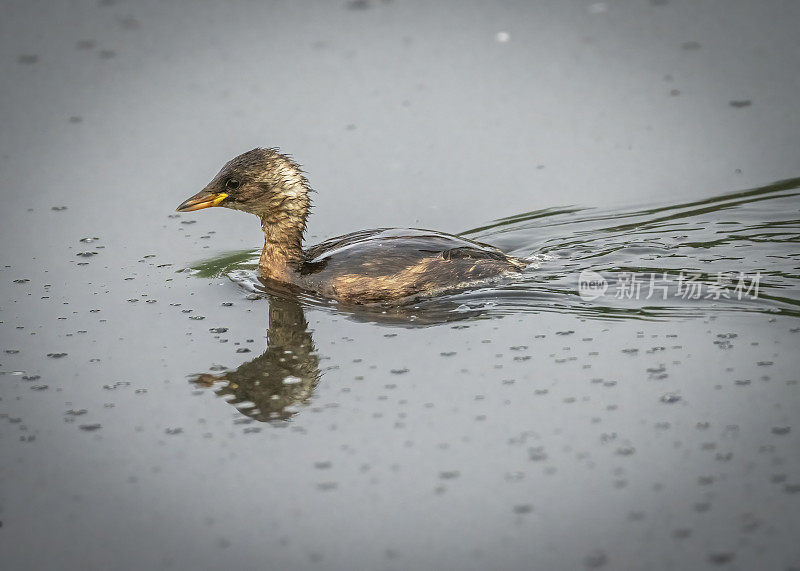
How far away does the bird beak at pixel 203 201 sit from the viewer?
838cm

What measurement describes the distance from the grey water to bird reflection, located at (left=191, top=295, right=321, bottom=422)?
Result: 3 cm

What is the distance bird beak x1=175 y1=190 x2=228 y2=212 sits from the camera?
330 inches

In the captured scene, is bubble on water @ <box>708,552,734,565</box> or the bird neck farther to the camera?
the bird neck

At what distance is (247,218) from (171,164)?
97 centimetres

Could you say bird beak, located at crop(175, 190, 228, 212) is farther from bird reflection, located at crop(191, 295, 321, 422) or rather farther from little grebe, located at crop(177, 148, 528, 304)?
bird reflection, located at crop(191, 295, 321, 422)

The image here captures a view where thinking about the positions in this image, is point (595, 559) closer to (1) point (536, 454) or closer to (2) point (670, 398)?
(1) point (536, 454)

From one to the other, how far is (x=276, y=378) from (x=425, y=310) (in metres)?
1.39

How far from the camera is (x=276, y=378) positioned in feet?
22.5

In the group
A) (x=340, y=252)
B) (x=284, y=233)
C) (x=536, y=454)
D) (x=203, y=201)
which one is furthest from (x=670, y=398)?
(x=203, y=201)

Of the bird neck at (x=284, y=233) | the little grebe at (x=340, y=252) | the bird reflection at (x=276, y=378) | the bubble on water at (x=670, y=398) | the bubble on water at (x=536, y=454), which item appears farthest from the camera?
the bird neck at (x=284, y=233)

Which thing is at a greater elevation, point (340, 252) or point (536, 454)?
point (340, 252)

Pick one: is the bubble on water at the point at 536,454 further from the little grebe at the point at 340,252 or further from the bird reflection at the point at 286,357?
the little grebe at the point at 340,252

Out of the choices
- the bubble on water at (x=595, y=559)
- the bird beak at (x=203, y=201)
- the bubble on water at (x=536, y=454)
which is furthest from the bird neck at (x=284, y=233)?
the bubble on water at (x=595, y=559)

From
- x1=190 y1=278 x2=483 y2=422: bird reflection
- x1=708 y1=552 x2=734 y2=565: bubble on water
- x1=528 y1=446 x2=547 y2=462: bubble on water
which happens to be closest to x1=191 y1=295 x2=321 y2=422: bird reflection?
x1=190 y1=278 x2=483 y2=422: bird reflection
